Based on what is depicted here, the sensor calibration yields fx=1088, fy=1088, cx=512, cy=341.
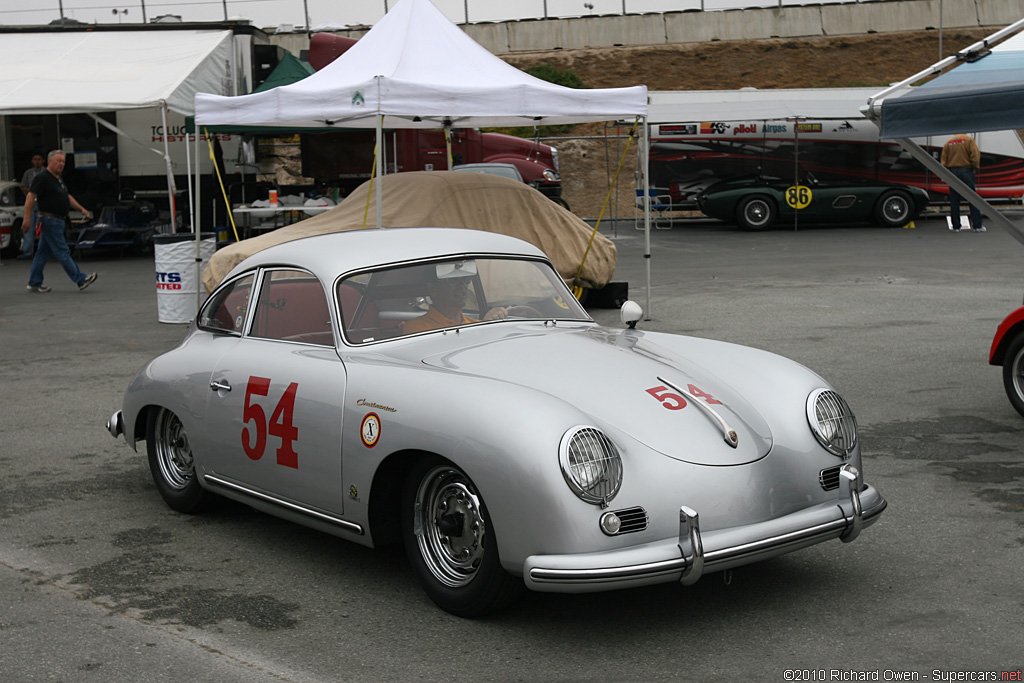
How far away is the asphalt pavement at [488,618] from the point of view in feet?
11.6

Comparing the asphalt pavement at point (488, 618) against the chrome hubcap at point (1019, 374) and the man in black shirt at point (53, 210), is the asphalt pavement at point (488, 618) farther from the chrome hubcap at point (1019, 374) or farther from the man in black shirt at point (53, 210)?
the man in black shirt at point (53, 210)

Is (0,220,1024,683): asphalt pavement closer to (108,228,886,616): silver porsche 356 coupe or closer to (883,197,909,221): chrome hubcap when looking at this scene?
(108,228,886,616): silver porsche 356 coupe

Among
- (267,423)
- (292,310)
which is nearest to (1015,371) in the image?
(292,310)

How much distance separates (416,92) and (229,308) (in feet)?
17.9

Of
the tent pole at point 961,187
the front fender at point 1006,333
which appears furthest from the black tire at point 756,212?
the front fender at point 1006,333

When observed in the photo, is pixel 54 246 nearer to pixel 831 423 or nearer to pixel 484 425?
pixel 484 425

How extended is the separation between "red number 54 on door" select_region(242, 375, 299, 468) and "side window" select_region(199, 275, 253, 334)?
580mm

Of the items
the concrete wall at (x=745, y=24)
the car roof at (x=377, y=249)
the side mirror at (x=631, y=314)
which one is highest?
the concrete wall at (x=745, y=24)

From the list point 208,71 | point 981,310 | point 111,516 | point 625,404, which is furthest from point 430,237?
point 208,71

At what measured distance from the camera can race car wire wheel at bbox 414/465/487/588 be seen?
12.8 feet

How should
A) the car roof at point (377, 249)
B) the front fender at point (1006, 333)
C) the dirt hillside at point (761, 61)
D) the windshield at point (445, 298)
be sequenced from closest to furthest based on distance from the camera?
1. the windshield at point (445, 298)
2. the car roof at point (377, 249)
3. the front fender at point (1006, 333)
4. the dirt hillside at point (761, 61)

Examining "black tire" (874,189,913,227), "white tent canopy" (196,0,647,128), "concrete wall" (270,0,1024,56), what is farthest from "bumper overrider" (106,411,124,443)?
"concrete wall" (270,0,1024,56)

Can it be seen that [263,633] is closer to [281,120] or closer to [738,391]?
[738,391]

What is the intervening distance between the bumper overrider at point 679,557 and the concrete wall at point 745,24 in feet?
170
